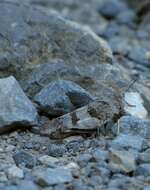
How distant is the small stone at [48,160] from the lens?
11.0 ft

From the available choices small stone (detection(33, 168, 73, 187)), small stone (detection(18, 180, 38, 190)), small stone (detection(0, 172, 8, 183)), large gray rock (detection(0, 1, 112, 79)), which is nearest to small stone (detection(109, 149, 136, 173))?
small stone (detection(33, 168, 73, 187))

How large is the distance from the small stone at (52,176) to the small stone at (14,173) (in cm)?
8

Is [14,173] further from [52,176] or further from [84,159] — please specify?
[84,159]

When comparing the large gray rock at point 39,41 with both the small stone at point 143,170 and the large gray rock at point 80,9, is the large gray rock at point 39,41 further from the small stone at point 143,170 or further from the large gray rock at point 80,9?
the large gray rock at point 80,9

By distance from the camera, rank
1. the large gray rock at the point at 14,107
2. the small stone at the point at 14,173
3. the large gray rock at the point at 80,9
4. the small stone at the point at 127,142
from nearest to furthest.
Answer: the small stone at the point at 14,173
the small stone at the point at 127,142
the large gray rock at the point at 14,107
the large gray rock at the point at 80,9

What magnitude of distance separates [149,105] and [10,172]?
4.30ft

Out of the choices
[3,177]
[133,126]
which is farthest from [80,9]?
[3,177]

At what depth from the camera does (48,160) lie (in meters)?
3.39

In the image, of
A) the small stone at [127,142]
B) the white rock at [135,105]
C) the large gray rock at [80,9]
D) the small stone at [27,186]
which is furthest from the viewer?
the large gray rock at [80,9]

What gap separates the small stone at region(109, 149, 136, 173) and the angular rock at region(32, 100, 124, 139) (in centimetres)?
39

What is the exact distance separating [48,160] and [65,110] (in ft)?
1.85

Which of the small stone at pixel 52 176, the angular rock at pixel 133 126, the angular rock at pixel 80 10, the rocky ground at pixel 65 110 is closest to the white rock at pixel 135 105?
the rocky ground at pixel 65 110

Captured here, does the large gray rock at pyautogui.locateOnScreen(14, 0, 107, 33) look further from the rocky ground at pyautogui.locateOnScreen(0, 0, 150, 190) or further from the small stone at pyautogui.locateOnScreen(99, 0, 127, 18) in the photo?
the rocky ground at pyautogui.locateOnScreen(0, 0, 150, 190)

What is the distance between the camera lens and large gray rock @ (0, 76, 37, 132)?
3627 millimetres
